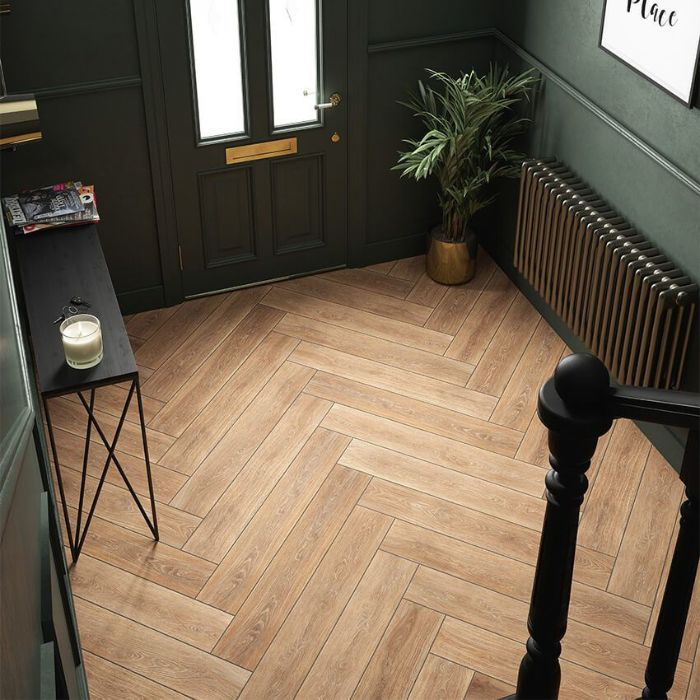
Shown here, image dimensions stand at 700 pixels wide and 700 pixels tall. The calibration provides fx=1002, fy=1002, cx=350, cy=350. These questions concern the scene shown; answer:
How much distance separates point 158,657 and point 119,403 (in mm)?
1397

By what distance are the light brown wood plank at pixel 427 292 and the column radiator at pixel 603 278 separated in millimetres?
474

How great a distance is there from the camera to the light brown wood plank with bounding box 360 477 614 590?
3664mm

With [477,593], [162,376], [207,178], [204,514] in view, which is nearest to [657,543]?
[477,593]

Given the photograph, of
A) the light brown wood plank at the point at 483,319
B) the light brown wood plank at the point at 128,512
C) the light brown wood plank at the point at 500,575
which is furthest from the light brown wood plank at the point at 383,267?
the light brown wood plank at the point at 128,512

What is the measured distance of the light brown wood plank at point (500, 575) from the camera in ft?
11.4

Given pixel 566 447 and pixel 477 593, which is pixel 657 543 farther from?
pixel 566 447

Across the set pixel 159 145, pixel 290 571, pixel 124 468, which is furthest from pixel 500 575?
pixel 159 145

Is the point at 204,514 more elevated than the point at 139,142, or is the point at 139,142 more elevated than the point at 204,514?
the point at 139,142

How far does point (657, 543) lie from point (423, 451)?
992mm

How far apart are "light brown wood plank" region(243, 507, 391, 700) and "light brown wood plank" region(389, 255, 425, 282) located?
174cm

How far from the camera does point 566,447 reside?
155 cm

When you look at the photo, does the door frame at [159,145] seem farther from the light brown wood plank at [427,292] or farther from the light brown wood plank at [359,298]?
the light brown wood plank at [427,292]

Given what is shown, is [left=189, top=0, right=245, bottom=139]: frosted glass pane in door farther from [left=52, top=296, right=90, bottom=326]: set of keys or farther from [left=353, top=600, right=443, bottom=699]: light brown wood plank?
[left=353, top=600, right=443, bottom=699]: light brown wood plank

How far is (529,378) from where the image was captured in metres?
4.57
